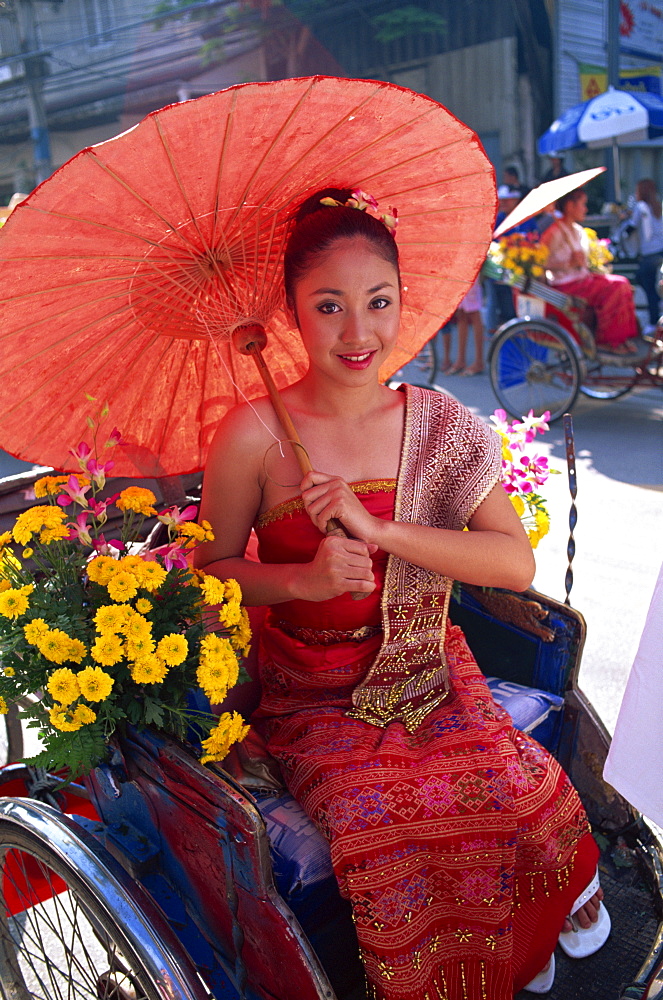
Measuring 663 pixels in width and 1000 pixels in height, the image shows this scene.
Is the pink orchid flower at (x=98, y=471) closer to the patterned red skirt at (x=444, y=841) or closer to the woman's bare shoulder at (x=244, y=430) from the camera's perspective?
the woman's bare shoulder at (x=244, y=430)

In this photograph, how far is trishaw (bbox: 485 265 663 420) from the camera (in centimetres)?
653

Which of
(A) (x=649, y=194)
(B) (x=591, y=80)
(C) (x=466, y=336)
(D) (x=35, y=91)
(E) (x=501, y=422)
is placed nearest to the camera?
(E) (x=501, y=422)

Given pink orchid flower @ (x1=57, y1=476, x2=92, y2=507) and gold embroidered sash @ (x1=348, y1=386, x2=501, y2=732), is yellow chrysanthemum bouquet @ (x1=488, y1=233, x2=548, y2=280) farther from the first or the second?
pink orchid flower @ (x1=57, y1=476, x2=92, y2=507)

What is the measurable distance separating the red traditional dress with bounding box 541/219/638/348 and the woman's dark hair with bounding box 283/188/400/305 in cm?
531

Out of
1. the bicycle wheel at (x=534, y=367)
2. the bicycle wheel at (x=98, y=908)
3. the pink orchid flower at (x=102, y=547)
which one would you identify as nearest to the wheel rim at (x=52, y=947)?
the bicycle wheel at (x=98, y=908)

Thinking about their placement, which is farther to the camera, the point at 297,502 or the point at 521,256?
the point at 521,256

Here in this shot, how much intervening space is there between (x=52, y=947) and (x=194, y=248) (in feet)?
6.71

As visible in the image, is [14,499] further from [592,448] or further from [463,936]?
[592,448]

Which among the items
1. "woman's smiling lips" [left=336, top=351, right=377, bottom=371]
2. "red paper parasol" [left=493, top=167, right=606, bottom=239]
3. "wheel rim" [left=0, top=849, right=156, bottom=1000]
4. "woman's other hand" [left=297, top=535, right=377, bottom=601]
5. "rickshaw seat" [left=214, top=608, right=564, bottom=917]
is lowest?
"wheel rim" [left=0, top=849, right=156, bottom=1000]

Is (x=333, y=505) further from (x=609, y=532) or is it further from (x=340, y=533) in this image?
(x=609, y=532)

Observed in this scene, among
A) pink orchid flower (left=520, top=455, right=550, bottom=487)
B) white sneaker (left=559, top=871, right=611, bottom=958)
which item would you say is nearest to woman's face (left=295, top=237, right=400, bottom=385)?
pink orchid flower (left=520, top=455, right=550, bottom=487)

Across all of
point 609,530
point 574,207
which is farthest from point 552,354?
point 609,530

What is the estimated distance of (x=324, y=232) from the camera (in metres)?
1.76

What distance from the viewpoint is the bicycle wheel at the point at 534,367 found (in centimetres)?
651
